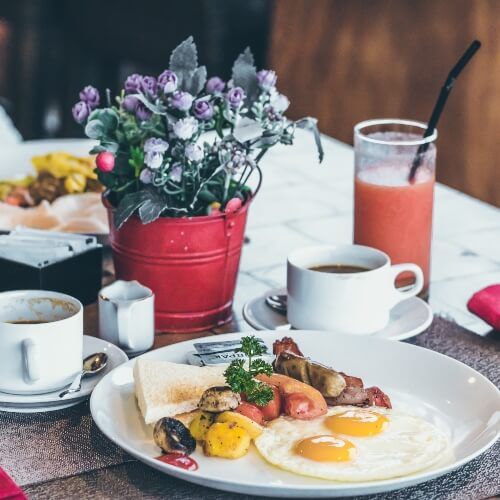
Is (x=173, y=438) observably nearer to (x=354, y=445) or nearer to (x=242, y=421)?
(x=242, y=421)

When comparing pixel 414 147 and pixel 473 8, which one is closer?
pixel 414 147

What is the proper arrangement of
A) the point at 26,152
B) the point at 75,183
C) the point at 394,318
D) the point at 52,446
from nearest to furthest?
the point at 52,446
the point at 394,318
the point at 75,183
the point at 26,152

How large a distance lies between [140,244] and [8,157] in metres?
0.92

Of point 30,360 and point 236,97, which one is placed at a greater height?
point 236,97

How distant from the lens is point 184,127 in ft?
4.26

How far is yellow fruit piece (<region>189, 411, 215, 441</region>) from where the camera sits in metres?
1.03

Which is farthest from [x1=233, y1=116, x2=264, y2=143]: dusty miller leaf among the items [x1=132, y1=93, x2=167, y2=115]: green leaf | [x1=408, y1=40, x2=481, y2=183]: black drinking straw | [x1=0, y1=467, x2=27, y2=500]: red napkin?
[x1=0, y1=467, x2=27, y2=500]: red napkin

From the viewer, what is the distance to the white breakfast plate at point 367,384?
0.93 metres

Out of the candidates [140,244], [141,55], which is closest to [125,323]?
[140,244]

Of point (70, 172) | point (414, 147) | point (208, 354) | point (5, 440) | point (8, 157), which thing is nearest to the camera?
point (5, 440)

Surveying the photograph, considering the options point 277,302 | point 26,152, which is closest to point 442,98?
point 277,302

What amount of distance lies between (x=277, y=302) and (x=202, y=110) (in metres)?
0.34

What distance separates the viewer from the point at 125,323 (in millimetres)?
1331

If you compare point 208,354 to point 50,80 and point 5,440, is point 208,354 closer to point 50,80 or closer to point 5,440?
point 5,440
